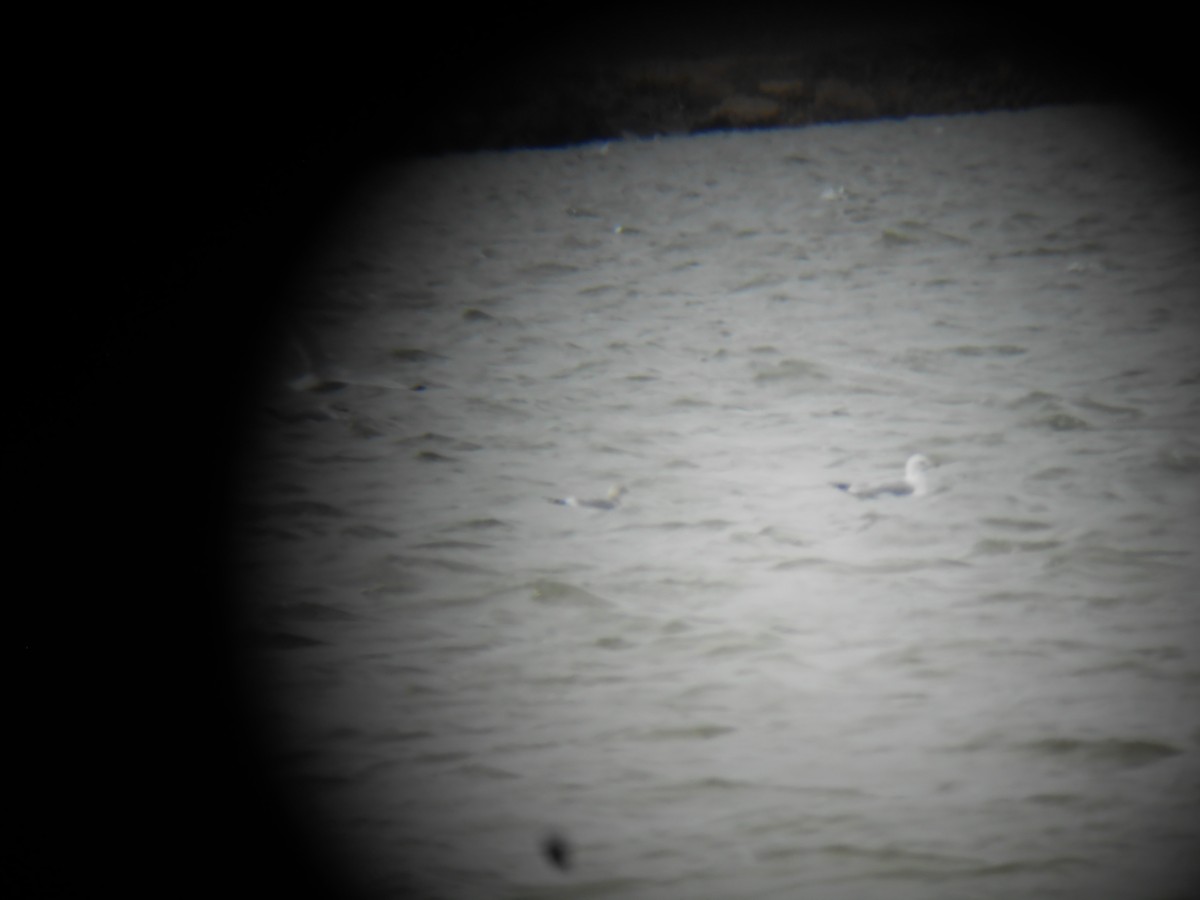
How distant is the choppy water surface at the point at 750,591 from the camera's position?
141 centimetres

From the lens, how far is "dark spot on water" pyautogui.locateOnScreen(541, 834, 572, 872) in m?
1.37

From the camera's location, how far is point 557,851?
4.58 ft

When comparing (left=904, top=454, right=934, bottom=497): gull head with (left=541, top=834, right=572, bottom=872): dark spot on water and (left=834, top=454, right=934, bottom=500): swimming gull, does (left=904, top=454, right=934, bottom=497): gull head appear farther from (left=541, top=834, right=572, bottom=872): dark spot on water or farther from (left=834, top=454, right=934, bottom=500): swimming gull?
(left=541, top=834, right=572, bottom=872): dark spot on water

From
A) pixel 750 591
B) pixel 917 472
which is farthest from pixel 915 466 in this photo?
pixel 750 591

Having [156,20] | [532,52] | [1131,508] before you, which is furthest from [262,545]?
[532,52]

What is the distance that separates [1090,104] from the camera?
12.3 meters

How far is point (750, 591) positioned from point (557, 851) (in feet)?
A: 2.70

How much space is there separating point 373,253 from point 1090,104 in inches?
396

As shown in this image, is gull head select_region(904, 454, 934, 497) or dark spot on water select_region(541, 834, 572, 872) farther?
gull head select_region(904, 454, 934, 497)

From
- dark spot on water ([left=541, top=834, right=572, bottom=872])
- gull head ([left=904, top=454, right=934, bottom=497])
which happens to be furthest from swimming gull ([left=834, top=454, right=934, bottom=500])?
dark spot on water ([left=541, top=834, right=572, bottom=872])

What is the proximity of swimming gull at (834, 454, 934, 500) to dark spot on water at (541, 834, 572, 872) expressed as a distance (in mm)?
1345

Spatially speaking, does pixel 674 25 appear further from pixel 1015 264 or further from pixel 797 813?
pixel 797 813

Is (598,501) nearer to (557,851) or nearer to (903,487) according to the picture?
(903,487)

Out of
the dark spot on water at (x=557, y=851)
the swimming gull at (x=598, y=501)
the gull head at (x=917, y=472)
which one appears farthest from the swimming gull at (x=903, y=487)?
the dark spot on water at (x=557, y=851)
